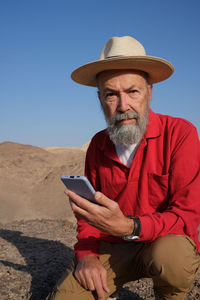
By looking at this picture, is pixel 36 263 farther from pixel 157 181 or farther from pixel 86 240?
pixel 157 181

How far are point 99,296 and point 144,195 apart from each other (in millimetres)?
795

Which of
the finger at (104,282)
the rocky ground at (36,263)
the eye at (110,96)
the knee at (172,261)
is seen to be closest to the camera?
the knee at (172,261)

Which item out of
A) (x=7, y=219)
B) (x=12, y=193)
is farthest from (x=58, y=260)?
(x=12, y=193)

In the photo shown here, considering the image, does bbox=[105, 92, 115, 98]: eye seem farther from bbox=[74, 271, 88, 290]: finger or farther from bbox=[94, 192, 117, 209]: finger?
bbox=[74, 271, 88, 290]: finger

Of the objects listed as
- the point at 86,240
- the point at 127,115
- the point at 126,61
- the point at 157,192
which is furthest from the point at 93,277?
the point at 126,61

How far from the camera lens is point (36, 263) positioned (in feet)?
11.5

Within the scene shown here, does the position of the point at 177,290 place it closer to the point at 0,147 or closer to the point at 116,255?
the point at 116,255

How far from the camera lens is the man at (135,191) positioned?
2.18m

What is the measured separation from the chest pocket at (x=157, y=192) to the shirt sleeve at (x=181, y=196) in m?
0.06

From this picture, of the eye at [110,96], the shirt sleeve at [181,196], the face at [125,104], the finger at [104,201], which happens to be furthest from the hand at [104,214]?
the eye at [110,96]

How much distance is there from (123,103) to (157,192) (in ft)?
2.44

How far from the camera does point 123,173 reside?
2.69m

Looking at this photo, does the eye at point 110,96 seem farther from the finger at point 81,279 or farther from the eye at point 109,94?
the finger at point 81,279

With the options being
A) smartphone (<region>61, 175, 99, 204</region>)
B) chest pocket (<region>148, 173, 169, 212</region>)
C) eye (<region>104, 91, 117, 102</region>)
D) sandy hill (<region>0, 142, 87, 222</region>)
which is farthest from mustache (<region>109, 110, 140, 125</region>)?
sandy hill (<region>0, 142, 87, 222</region>)
